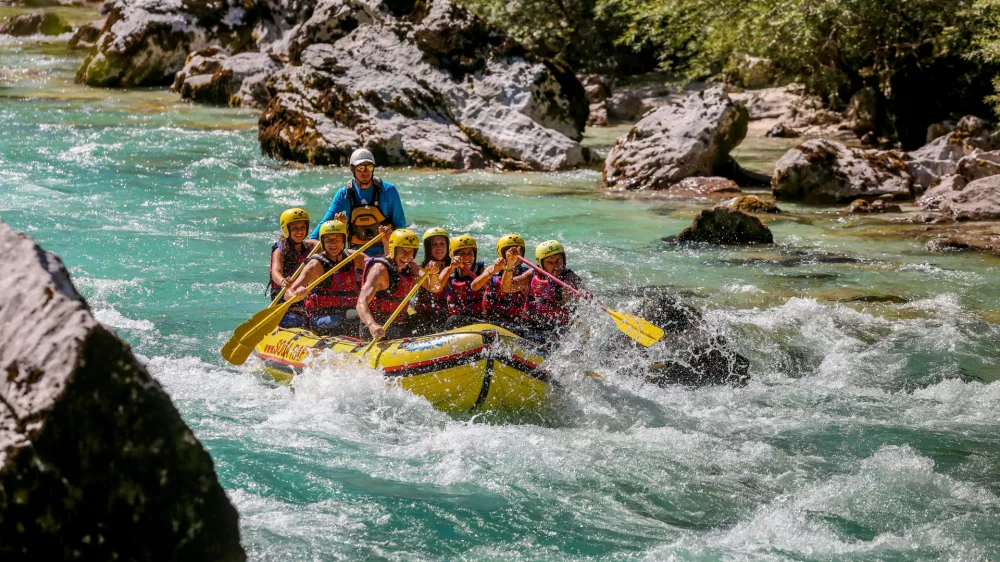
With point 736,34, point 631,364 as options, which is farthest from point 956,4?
point 631,364

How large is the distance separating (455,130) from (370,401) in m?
11.0

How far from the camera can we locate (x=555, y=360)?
24.8 feet

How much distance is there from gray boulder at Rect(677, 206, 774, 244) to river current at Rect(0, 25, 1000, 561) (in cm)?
34

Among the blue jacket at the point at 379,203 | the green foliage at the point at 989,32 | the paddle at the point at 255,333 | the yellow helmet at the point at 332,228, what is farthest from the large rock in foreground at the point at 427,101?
the paddle at the point at 255,333

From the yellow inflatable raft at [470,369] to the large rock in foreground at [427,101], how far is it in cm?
1013

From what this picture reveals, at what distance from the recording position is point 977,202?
13.9 meters

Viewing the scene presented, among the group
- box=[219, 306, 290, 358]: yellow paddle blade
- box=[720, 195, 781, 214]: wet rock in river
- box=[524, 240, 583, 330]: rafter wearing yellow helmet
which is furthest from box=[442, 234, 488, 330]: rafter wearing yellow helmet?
box=[720, 195, 781, 214]: wet rock in river

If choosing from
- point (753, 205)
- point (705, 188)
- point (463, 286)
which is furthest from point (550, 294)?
point (705, 188)

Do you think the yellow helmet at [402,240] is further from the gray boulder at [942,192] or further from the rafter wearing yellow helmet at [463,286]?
the gray boulder at [942,192]

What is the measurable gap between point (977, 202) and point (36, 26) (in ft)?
101

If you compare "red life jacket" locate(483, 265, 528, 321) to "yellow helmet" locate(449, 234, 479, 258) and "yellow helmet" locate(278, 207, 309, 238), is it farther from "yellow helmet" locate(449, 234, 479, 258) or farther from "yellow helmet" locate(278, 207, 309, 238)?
"yellow helmet" locate(278, 207, 309, 238)

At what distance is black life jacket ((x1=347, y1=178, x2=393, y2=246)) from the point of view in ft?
32.4

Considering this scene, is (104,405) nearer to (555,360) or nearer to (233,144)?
(555,360)

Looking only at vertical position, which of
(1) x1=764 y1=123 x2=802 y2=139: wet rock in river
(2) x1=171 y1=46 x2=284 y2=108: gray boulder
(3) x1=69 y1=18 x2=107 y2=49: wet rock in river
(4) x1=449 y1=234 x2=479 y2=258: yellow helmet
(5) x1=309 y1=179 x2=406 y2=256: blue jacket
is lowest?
(4) x1=449 y1=234 x2=479 y2=258: yellow helmet
